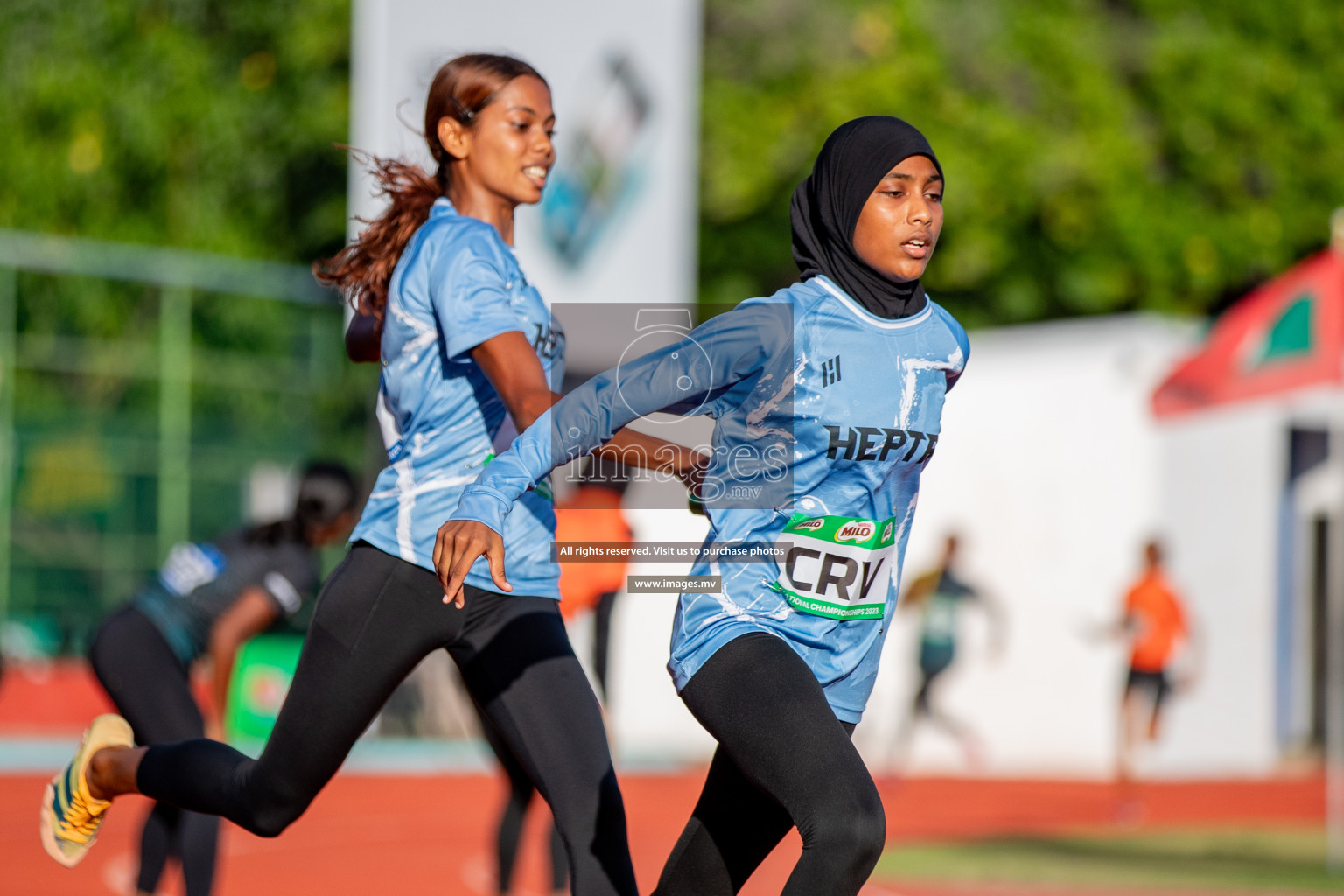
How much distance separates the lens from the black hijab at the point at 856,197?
11.7 ft

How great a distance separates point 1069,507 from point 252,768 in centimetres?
1529

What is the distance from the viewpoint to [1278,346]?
995 cm

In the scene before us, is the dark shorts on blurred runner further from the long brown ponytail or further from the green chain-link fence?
the long brown ponytail

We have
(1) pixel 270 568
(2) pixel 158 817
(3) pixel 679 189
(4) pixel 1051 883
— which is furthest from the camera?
(3) pixel 679 189

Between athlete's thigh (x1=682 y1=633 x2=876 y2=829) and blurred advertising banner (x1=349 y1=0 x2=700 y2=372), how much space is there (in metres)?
11.3

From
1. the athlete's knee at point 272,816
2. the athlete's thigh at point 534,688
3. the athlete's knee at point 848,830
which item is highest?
the athlete's thigh at point 534,688

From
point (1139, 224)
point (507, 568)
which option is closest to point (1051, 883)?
point (507, 568)

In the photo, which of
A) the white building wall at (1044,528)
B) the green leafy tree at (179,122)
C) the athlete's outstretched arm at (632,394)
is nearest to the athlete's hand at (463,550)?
the athlete's outstretched arm at (632,394)

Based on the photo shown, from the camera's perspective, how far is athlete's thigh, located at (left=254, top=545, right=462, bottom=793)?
12.5 feet

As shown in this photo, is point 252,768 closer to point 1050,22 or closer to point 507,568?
point 507,568

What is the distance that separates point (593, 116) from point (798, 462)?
1208cm

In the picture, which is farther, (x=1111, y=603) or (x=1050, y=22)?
(x=1050, y=22)

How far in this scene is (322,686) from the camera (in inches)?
151

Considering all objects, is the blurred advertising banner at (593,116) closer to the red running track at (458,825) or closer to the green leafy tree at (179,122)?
the red running track at (458,825)
